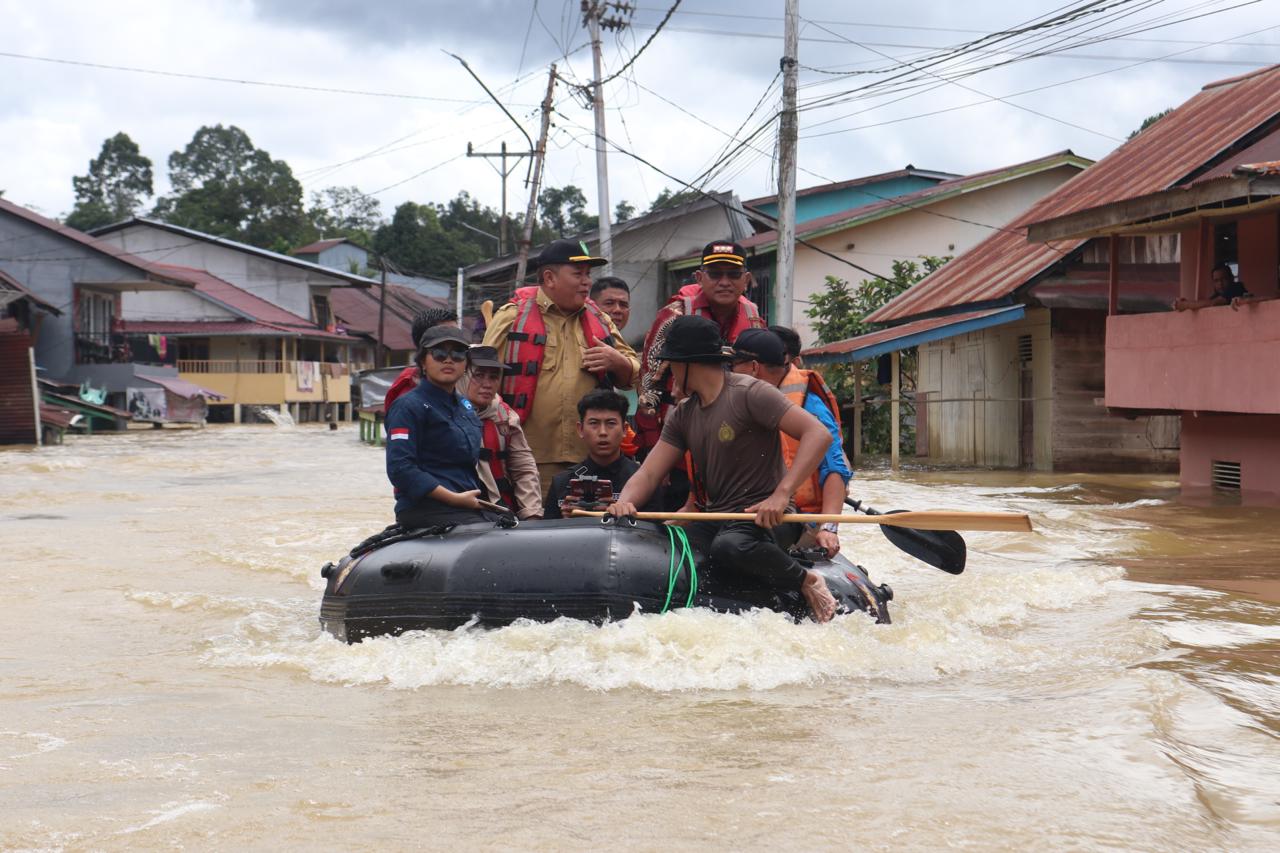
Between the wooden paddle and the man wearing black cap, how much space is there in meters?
0.11

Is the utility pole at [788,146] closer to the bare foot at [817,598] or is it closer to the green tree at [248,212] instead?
the bare foot at [817,598]

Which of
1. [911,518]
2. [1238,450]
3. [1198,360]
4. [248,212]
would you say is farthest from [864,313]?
[248,212]

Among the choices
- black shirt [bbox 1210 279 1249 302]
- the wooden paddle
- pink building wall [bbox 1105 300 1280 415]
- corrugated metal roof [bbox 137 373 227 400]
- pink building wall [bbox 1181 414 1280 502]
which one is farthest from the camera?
corrugated metal roof [bbox 137 373 227 400]

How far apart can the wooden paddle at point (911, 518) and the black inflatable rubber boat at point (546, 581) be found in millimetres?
232

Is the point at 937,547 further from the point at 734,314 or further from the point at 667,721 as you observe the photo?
the point at 667,721

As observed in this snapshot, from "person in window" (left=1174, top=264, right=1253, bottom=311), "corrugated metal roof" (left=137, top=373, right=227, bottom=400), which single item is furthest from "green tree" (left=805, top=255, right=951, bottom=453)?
"corrugated metal roof" (left=137, top=373, right=227, bottom=400)

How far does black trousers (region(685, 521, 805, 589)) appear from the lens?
245 inches

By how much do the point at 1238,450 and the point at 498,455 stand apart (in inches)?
424

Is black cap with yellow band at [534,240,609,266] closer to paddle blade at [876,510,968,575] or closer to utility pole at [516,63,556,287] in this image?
paddle blade at [876,510,968,575]

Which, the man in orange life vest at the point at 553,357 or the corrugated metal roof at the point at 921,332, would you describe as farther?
the corrugated metal roof at the point at 921,332

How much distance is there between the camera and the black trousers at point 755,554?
20.4 ft

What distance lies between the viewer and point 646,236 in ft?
112

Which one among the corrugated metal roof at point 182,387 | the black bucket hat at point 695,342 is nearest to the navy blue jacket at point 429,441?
the black bucket hat at point 695,342

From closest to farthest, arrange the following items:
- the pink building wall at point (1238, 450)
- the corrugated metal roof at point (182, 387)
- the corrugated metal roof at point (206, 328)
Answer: the pink building wall at point (1238, 450)
the corrugated metal roof at point (182, 387)
the corrugated metal roof at point (206, 328)
